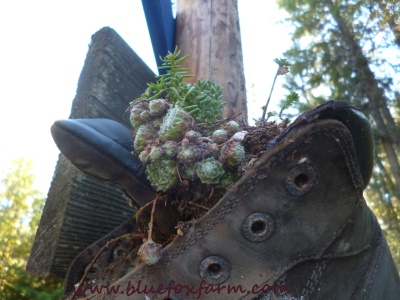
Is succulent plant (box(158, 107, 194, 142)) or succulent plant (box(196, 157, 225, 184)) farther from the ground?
succulent plant (box(158, 107, 194, 142))

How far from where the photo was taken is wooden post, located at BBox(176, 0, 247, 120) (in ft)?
4.36

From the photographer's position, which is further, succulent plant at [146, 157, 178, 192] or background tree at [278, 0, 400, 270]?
background tree at [278, 0, 400, 270]

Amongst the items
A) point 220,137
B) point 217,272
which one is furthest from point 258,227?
point 220,137

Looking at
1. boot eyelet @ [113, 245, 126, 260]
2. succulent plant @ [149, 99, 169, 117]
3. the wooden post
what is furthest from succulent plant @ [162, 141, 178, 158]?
the wooden post

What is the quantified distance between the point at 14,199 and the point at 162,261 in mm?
15766

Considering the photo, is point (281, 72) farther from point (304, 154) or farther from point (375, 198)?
point (375, 198)

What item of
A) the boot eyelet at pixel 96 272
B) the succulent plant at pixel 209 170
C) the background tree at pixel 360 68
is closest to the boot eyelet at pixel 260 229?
the succulent plant at pixel 209 170

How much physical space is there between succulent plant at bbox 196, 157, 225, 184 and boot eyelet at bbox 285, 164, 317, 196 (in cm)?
15

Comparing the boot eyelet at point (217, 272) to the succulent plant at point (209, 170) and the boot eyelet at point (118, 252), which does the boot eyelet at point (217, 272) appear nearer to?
the succulent plant at point (209, 170)

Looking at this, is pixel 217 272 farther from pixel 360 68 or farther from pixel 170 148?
pixel 360 68

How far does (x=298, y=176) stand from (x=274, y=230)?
0.34ft

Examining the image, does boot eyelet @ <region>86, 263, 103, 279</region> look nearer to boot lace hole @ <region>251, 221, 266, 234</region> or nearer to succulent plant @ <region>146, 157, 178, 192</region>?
succulent plant @ <region>146, 157, 178, 192</region>

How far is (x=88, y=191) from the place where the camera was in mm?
1054

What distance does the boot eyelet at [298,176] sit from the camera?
0.62 m
